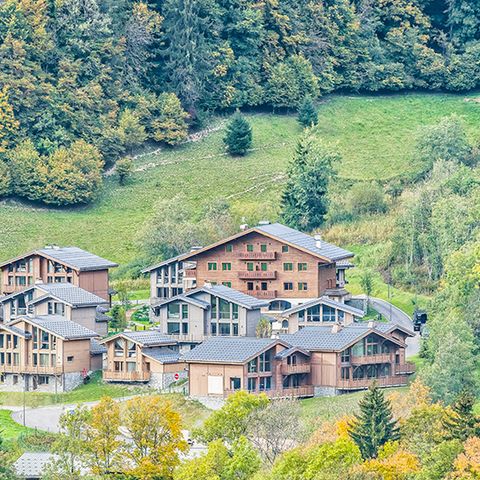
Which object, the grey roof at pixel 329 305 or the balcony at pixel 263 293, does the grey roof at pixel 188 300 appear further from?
the balcony at pixel 263 293

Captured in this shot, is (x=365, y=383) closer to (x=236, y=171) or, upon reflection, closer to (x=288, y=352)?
(x=288, y=352)

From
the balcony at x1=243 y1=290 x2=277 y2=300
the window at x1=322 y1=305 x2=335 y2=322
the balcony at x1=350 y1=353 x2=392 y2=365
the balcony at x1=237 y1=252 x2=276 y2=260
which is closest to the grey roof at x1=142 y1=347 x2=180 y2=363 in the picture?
the window at x1=322 y1=305 x2=335 y2=322

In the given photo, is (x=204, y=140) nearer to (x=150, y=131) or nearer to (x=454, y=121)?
(x=150, y=131)

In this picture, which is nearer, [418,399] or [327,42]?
[418,399]

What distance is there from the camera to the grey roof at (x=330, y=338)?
377 ft

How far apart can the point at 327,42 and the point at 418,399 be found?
7037 cm

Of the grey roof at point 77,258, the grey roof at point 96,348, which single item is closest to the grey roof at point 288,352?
the grey roof at point 96,348

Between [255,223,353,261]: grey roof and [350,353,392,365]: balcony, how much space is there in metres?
13.9

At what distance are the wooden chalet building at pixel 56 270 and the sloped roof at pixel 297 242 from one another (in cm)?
465

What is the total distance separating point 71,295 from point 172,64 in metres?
39.1

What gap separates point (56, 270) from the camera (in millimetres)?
131625

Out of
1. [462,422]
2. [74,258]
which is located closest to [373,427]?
[462,422]

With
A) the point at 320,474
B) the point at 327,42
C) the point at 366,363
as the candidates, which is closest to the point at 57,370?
the point at 366,363

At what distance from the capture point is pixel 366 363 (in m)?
115
